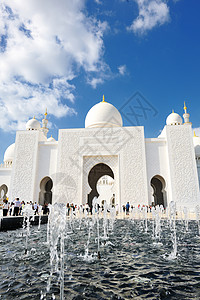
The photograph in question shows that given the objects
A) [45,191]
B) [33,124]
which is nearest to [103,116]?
[33,124]

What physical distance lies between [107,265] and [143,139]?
8.76m

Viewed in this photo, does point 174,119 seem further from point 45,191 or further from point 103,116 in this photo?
point 45,191

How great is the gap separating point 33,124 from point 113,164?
6.90m

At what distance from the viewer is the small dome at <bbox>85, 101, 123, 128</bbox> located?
1205 centimetres

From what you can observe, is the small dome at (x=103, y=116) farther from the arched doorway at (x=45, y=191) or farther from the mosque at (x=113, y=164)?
the arched doorway at (x=45, y=191)

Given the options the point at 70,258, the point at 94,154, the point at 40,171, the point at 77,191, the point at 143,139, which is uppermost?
the point at 143,139

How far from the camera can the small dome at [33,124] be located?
1366 cm

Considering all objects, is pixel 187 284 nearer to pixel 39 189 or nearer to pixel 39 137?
pixel 39 189

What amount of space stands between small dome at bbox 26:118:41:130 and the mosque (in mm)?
2751

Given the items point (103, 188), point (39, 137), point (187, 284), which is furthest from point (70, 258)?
point (103, 188)

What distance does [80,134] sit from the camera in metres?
10.5

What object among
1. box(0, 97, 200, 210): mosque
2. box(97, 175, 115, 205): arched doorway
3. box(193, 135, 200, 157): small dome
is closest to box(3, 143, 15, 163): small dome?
box(0, 97, 200, 210): mosque

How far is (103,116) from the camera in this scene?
1217 centimetres

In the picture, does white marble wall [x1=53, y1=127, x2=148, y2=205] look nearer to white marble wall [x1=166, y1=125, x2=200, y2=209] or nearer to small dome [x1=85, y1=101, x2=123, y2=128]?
white marble wall [x1=166, y1=125, x2=200, y2=209]
